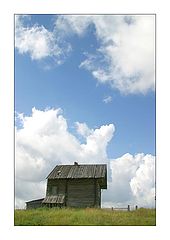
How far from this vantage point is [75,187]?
2141cm

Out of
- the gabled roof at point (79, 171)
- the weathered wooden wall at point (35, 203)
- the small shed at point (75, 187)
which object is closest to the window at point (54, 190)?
the small shed at point (75, 187)

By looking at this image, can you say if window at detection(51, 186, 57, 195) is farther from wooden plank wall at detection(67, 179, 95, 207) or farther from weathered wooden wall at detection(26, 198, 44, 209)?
weathered wooden wall at detection(26, 198, 44, 209)

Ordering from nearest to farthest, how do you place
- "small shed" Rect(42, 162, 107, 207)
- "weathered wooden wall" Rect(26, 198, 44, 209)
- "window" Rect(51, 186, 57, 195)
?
"small shed" Rect(42, 162, 107, 207) < "window" Rect(51, 186, 57, 195) < "weathered wooden wall" Rect(26, 198, 44, 209)

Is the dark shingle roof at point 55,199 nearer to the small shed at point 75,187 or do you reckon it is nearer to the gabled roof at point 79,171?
the small shed at point 75,187

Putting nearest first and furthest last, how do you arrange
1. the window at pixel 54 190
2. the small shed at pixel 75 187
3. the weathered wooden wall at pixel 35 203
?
the small shed at pixel 75 187 < the window at pixel 54 190 < the weathered wooden wall at pixel 35 203

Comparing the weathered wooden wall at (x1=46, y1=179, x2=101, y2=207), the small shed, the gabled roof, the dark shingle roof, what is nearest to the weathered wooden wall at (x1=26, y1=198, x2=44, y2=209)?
the small shed

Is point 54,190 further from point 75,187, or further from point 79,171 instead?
point 79,171

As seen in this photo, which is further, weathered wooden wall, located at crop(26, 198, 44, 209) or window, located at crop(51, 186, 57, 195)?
weathered wooden wall, located at crop(26, 198, 44, 209)

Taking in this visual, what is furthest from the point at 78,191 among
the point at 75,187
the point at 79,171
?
the point at 79,171

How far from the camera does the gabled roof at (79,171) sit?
21.1 meters

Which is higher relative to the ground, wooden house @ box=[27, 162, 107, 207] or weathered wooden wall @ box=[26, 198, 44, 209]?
wooden house @ box=[27, 162, 107, 207]

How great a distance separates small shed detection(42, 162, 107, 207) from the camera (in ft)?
69.0
